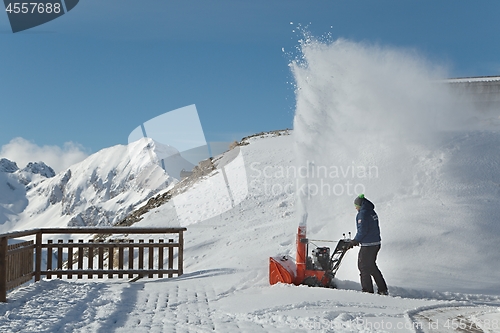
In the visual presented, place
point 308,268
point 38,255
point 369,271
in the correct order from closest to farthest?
point 369,271
point 308,268
point 38,255

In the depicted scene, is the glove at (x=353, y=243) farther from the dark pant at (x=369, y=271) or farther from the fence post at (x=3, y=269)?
the fence post at (x=3, y=269)

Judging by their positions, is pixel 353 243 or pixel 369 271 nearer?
pixel 369 271

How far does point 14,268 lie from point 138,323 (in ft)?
11.7

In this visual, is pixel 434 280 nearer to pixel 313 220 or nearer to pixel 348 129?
pixel 313 220

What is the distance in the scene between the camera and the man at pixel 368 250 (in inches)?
309

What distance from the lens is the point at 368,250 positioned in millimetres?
7879

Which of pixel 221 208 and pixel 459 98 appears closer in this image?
pixel 221 208

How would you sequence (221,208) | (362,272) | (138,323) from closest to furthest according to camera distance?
(138,323), (362,272), (221,208)

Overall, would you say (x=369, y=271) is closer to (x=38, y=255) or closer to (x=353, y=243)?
(x=353, y=243)

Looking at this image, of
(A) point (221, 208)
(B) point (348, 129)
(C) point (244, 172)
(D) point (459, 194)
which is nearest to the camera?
(D) point (459, 194)

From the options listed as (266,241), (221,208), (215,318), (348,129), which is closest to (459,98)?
(348,129)

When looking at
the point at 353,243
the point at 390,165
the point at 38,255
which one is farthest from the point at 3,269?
the point at 390,165

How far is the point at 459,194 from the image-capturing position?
1148 cm

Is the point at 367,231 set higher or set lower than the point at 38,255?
higher
